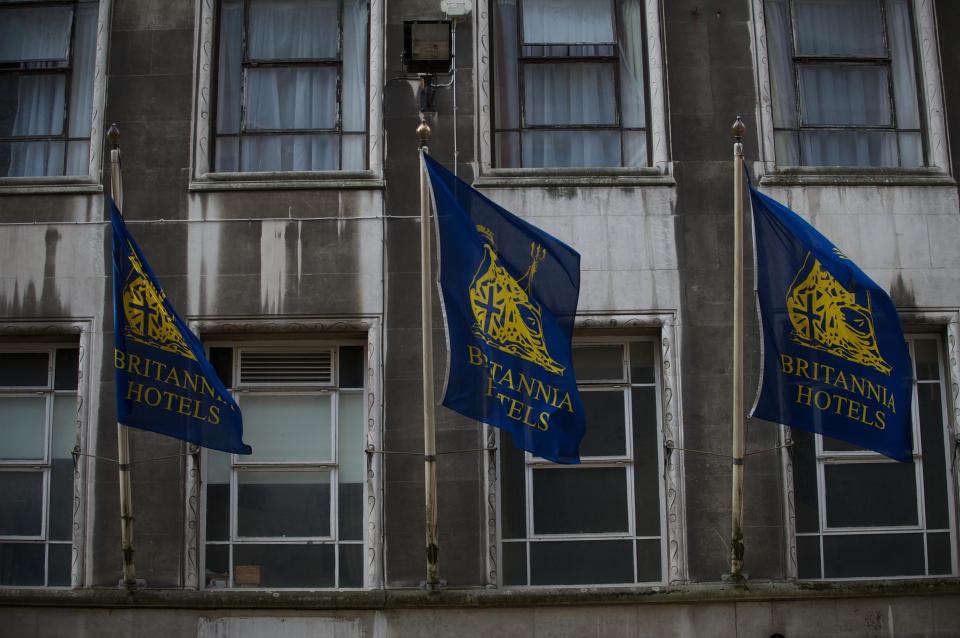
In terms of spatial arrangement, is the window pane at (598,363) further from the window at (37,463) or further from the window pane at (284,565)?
the window at (37,463)

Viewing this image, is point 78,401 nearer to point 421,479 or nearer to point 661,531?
point 421,479

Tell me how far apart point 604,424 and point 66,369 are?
6.23 metres

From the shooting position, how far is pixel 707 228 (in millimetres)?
14375

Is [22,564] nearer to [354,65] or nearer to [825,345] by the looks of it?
[354,65]

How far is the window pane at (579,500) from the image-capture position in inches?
Answer: 555

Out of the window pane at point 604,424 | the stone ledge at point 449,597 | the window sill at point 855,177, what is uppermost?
the window sill at point 855,177

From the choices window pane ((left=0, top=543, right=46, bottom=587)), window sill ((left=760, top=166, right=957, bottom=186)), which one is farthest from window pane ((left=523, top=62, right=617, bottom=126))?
window pane ((left=0, top=543, right=46, bottom=587))

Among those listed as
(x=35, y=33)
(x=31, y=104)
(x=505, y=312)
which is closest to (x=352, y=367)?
(x=505, y=312)

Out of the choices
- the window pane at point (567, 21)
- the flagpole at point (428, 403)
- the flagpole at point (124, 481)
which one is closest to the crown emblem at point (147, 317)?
the flagpole at point (124, 481)

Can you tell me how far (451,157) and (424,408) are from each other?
3125 mm

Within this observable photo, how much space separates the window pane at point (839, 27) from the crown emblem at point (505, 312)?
5.43m

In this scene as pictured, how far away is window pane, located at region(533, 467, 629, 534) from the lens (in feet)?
46.2

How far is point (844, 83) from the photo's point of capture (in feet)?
50.3

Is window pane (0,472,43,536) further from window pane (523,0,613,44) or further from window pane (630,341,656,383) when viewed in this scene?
window pane (523,0,613,44)
